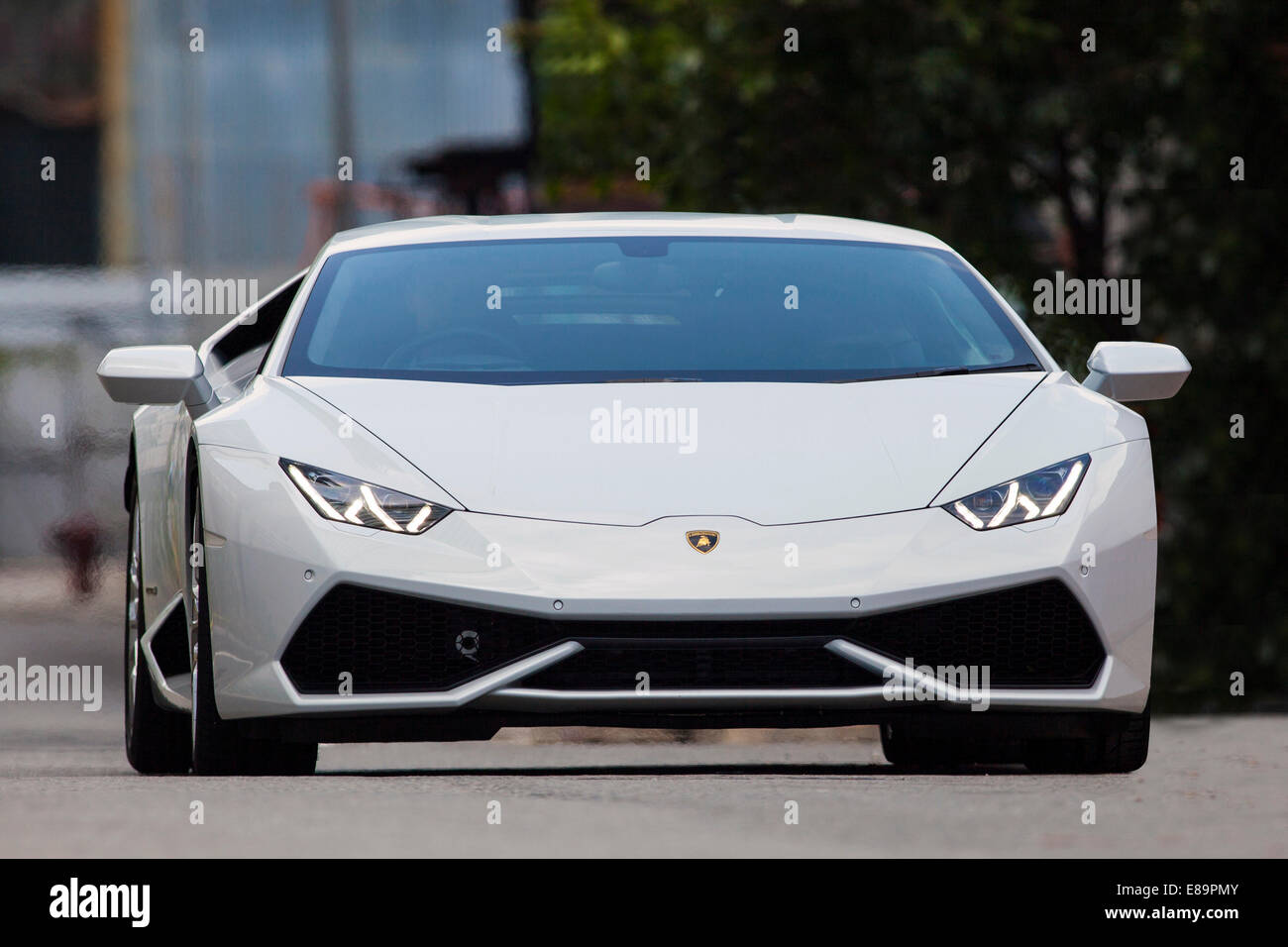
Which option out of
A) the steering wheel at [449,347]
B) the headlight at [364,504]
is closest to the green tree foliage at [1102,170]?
the steering wheel at [449,347]

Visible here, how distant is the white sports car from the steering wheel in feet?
0.05

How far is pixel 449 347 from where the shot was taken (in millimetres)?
6531

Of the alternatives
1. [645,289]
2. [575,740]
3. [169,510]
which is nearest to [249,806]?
[169,510]

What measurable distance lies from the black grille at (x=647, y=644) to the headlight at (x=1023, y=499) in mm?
155

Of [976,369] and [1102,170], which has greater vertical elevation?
[1102,170]

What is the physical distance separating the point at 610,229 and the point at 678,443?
1.33 m

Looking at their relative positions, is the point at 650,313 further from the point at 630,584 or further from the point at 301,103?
the point at 301,103

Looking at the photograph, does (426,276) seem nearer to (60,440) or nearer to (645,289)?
(645,289)

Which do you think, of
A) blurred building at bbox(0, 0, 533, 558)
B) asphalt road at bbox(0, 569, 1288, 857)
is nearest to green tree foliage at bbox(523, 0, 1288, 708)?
asphalt road at bbox(0, 569, 1288, 857)

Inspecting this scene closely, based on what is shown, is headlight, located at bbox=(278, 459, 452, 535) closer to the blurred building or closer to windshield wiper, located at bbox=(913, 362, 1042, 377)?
windshield wiper, located at bbox=(913, 362, 1042, 377)

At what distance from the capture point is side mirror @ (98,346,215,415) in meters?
6.49

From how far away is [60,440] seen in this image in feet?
79.8

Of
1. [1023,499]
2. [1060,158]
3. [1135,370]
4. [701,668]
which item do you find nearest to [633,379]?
[701,668]
